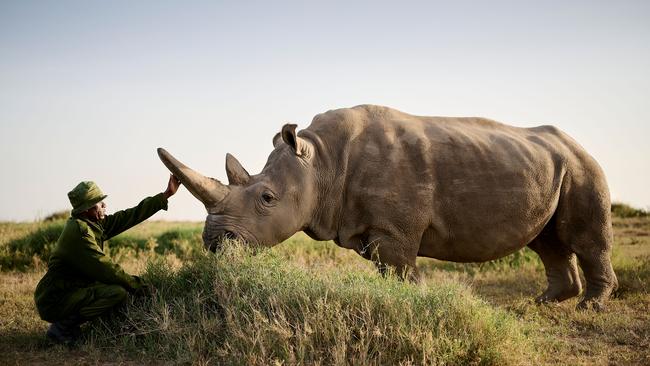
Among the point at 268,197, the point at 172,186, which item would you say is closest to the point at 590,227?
the point at 268,197

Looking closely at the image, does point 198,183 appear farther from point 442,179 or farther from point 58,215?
point 58,215

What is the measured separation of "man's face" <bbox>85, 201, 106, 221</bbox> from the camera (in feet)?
20.9

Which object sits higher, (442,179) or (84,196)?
(84,196)

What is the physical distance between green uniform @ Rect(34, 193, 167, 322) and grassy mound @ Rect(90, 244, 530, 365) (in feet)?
0.74

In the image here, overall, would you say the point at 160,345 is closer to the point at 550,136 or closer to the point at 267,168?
the point at 267,168

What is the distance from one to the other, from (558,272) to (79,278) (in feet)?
19.9

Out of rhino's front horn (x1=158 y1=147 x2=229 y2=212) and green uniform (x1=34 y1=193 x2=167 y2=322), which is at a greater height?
rhino's front horn (x1=158 y1=147 x2=229 y2=212)

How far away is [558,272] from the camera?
357 inches

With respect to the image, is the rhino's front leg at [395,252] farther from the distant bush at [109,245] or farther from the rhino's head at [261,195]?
the distant bush at [109,245]

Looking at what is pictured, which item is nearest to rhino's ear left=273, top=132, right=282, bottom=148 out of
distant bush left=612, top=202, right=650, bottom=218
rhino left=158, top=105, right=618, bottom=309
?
rhino left=158, top=105, right=618, bottom=309

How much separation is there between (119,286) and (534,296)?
5952 mm

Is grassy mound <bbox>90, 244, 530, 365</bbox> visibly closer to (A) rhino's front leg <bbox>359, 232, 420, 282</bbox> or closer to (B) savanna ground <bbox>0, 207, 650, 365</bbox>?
(B) savanna ground <bbox>0, 207, 650, 365</bbox>

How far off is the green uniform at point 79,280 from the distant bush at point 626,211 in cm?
1619

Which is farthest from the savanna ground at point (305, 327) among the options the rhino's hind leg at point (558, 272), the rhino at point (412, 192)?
the rhino's hind leg at point (558, 272)
